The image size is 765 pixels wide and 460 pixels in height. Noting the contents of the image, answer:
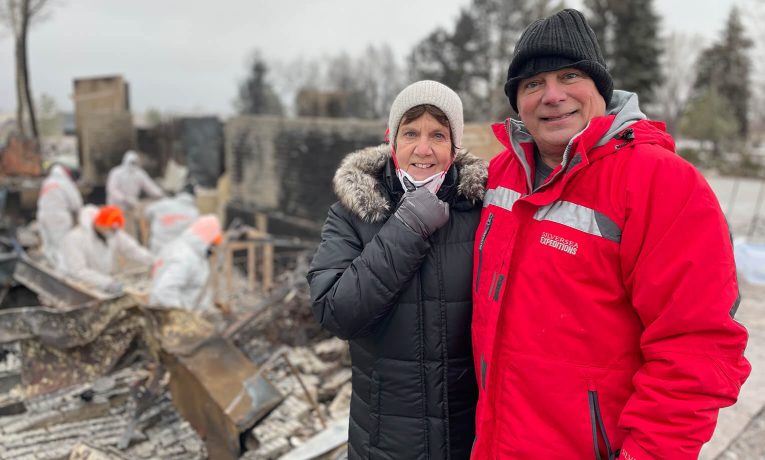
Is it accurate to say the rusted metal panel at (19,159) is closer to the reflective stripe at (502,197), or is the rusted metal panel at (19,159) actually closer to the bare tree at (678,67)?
the reflective stripe at (502,197)

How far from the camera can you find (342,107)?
13.6 m

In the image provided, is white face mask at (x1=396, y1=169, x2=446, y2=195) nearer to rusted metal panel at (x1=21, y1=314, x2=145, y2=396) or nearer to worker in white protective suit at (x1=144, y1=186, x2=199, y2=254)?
rusted metal panel at (x1=21, y1=314, x2=145, y2=396)

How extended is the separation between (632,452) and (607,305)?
365 mm

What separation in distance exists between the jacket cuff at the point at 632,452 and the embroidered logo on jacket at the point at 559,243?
493mm

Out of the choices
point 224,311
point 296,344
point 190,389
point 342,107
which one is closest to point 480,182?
point 190,389

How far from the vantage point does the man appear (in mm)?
1249

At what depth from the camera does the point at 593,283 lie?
141cm

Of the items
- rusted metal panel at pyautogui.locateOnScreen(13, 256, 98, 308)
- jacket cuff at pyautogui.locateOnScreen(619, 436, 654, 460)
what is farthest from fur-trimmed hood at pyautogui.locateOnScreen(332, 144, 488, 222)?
rusted metal panel at pyautogui.locateOnScreen(13, 256, 98, 308)

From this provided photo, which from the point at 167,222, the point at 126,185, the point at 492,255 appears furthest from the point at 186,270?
the point at 126,185

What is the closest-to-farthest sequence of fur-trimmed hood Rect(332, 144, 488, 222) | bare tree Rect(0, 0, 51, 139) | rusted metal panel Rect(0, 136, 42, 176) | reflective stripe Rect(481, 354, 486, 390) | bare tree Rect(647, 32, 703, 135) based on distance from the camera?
reflective stripe Rect(481, 354, 486, 390) → fur-trimmed hood Rect(332, 144, 488, 222) → rusted metal panel Rect(0, 136, 42, 176) → bare tree Rect(0, 0, 51, 139) → bare tree Rect(647, 32, 703, 135)

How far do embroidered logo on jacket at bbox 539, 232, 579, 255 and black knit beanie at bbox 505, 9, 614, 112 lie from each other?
0.46 metres

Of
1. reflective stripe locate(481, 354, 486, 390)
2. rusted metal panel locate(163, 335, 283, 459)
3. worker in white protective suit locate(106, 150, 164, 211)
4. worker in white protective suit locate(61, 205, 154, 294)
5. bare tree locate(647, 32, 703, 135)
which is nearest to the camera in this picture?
reflective stripe locate(481, 354, 486, 390)

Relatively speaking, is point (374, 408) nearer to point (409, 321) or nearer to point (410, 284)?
point (409, 321)

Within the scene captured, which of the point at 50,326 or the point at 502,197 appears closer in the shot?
the point at 502,197
